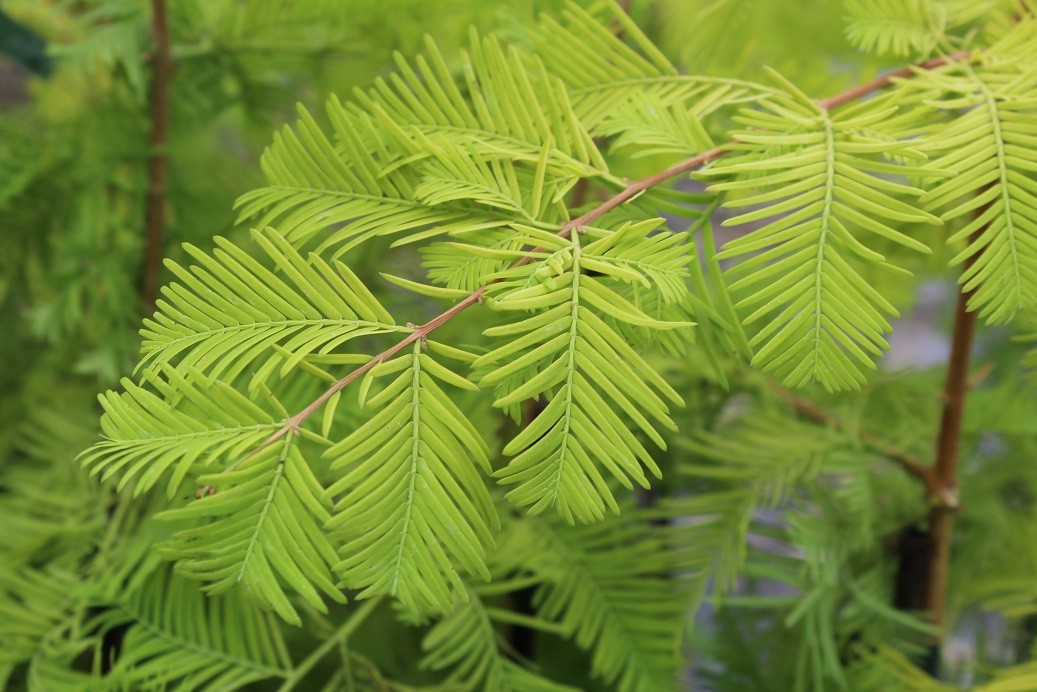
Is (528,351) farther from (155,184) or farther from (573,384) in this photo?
(155,184)

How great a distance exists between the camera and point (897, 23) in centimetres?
33

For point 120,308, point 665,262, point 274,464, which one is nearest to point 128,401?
point 274,464

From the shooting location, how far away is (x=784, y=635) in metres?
0.52

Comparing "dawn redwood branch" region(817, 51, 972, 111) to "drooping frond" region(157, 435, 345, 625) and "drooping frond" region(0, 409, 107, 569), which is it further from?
"drooping frond" region(0, 409, 107, 569)

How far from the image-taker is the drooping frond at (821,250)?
0.22 m

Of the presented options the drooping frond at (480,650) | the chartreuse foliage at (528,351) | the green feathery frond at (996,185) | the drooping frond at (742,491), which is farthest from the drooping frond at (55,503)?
the green feathery frond at (996,185)

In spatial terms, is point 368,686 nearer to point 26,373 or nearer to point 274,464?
point 274,464

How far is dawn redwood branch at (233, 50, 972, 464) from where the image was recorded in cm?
22

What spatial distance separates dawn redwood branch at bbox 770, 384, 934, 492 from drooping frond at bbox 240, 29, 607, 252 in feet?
0.81

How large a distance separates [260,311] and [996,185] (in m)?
0.21

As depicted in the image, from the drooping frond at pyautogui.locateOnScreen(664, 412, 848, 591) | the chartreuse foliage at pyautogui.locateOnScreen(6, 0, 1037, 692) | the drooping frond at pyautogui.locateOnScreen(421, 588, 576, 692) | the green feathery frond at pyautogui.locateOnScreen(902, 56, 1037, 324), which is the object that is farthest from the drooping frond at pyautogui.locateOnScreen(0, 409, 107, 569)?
the green feathery frond at pyautogui.locateOnScreen(902, 56, 1037, 324)

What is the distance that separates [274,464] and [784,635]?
0.40 meters

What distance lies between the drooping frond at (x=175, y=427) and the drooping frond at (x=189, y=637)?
15cm

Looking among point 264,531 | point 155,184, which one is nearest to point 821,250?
point 264,531
